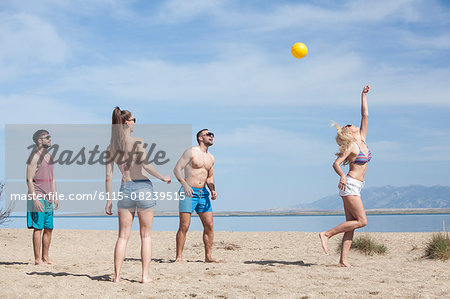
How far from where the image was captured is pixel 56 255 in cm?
1002

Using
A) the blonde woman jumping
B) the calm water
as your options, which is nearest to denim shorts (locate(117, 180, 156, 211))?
the blonde woman jumping

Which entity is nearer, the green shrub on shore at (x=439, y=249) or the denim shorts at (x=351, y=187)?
the denim shorts at (x=351, y=187)

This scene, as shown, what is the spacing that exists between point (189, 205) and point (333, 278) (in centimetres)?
249

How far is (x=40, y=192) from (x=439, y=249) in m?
6.44

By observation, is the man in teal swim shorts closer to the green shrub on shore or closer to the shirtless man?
the shirtless man

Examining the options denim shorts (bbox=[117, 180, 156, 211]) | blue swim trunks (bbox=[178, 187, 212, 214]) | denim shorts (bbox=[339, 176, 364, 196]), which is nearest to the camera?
denim shorts (bbox=[117, 180, 156, 211])

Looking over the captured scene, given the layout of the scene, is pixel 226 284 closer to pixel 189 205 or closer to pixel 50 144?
pixel 189 205

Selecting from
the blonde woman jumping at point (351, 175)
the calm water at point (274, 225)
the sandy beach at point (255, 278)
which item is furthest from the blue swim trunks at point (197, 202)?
the calm water at point (274, 225)

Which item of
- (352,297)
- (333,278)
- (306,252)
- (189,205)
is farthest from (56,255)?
(352,297)

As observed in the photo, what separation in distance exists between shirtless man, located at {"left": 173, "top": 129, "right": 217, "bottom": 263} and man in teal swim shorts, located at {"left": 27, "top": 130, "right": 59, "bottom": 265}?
1.93 m

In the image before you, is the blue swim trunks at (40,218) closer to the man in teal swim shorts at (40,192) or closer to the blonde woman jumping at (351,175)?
the man in teal swim shorts at (40,192)

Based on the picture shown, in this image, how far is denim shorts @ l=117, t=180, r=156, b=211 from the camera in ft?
17.2

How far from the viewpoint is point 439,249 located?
7.91 meters

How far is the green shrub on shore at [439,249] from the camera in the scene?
781cm
